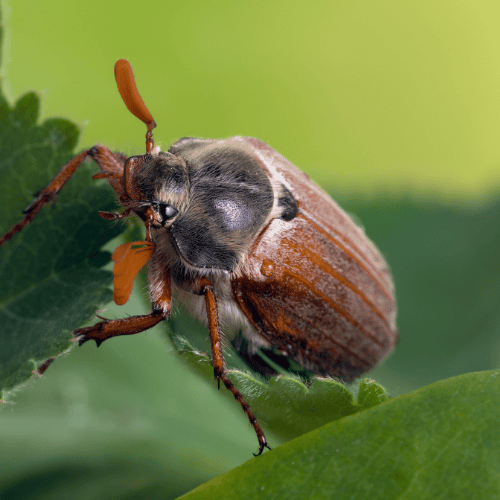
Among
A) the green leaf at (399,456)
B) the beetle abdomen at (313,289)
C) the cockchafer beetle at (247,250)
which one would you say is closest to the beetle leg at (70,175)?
the cockchafer beetle at (247,250)

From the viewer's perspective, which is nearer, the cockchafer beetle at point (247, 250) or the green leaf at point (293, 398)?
the green leaf at point (293, 398)

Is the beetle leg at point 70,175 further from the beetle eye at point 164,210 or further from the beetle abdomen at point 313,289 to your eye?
the beetle abdomen at point 313,289

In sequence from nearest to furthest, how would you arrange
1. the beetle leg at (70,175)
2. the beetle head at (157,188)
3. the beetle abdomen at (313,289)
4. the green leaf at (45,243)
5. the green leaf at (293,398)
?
the green leaf at (293,398), the green leaf at (45,243), the beetle leg at (70,175), the beetle head at (157,188), the beetle abdomen at (313,289)

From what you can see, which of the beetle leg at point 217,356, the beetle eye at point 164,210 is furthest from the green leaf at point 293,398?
the beetle eye at point 164,210

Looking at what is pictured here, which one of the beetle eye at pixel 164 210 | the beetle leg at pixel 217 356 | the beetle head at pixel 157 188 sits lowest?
the beetle leg at pixel 217 356

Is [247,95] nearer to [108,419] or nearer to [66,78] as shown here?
[66,78]

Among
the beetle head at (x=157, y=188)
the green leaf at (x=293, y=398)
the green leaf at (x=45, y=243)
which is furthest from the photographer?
the beetle head at (x=157, y=188)

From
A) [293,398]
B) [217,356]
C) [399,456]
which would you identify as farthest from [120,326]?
[399,456]

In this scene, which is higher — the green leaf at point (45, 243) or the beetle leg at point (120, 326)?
the green leaf at point (45, 243)
